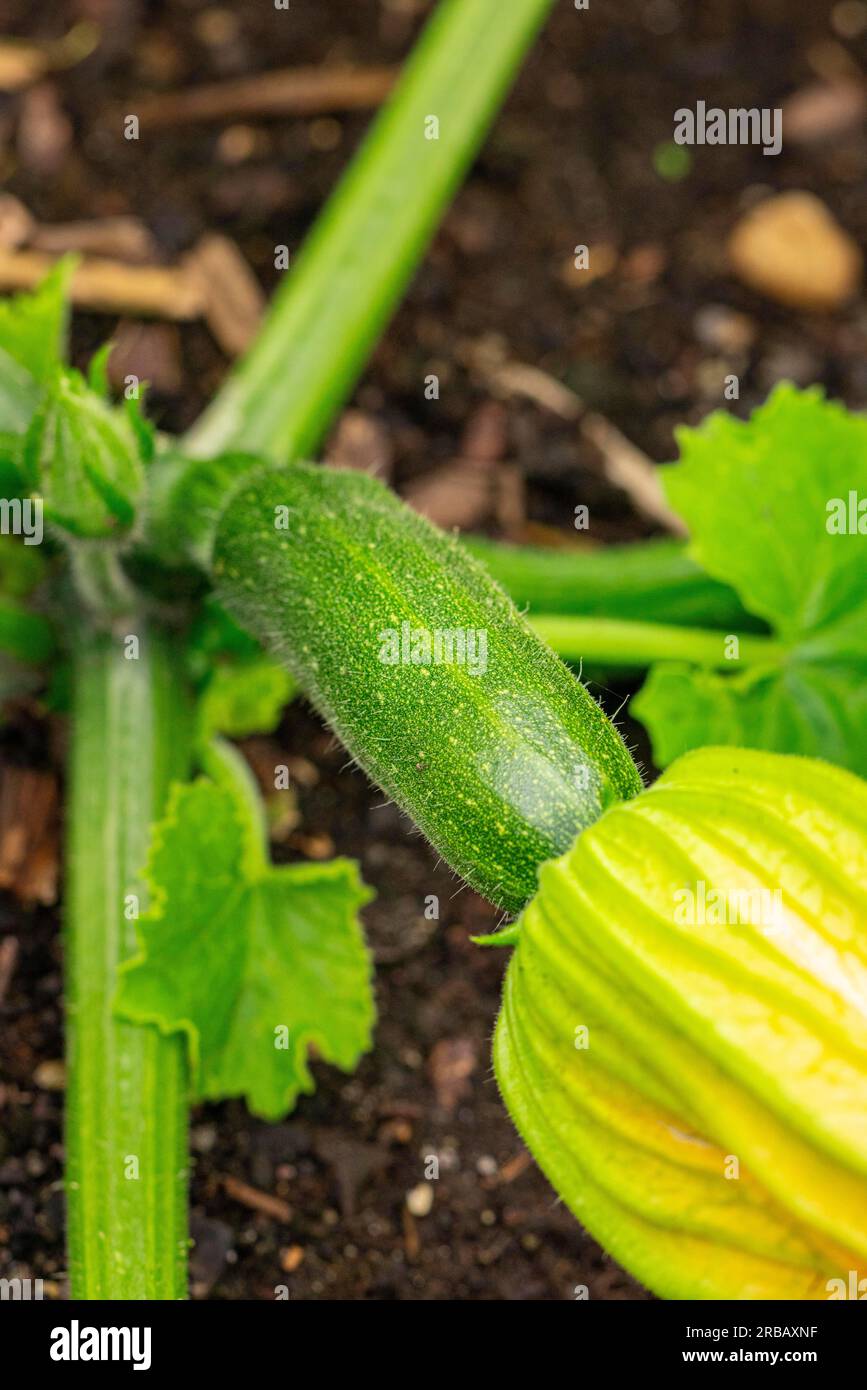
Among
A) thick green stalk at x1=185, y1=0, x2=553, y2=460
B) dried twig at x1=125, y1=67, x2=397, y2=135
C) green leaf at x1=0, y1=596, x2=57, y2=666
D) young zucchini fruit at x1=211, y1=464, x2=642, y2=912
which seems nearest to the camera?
young zucchini fruit at x1=211, y1=464, x2=642, y2=912

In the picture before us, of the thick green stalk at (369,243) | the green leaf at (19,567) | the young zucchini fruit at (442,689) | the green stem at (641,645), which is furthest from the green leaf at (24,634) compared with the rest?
the green stem at (641,645)

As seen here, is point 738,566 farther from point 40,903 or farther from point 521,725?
point 40,903

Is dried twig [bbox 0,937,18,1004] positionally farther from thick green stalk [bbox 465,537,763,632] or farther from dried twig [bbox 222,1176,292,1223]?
thick green stalk [bbox 465,537,763,632]

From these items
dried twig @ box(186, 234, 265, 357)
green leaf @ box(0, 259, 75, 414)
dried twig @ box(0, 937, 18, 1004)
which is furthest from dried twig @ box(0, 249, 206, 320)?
dried twig @ box(0, 937, 18, 1004)

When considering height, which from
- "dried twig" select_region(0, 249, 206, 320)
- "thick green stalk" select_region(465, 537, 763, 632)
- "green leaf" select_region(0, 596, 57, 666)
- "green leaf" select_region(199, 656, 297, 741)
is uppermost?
"dried twig" select_region(0, 249, 206, 320)

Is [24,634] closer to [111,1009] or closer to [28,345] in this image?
[28,345]
